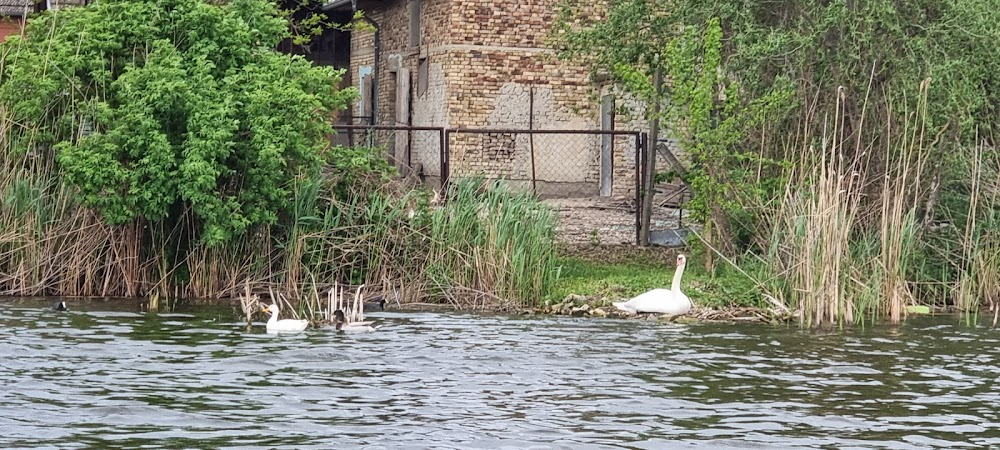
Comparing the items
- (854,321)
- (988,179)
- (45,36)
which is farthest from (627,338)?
(45,36)

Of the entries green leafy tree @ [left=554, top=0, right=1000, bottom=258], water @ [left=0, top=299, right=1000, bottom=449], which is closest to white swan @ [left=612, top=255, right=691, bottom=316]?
water @ [left=0, top=299, right=1000, bottom=449]

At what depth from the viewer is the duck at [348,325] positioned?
15789 mm

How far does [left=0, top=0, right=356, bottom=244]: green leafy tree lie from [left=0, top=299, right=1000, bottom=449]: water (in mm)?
1730

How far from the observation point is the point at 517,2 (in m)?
30.8

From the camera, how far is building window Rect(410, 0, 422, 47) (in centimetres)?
3275

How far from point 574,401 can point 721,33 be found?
8.62 m

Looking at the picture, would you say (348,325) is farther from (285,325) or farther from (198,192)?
(198,192)

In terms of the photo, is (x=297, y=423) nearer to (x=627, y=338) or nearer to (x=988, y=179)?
(x=627, y=338)

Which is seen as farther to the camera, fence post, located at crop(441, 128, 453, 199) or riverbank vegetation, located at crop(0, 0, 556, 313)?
fence post, located at crop(441, 128, 453, 199)

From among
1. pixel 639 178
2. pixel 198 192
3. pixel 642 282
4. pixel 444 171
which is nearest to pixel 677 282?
pixel 642 282

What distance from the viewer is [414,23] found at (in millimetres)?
32906

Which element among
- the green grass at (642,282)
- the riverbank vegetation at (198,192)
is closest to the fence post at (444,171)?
the riverbank vegetation at (198,192)

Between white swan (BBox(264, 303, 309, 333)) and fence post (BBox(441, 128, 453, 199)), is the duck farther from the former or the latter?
fence post (BBox(441, 128, 453, 199))

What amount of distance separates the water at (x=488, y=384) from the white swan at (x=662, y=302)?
13.3 inches
